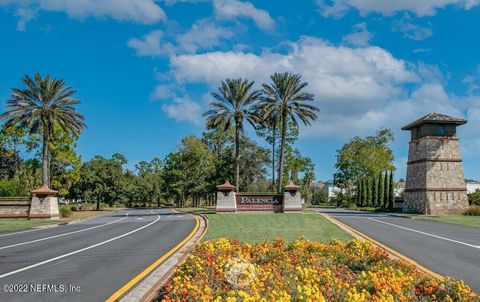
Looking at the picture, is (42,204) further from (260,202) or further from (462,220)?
(462,220)

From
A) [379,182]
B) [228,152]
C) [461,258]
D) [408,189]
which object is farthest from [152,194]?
[461,258]

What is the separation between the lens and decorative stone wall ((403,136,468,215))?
43.7m

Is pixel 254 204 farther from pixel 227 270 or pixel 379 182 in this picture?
pixel 379 182

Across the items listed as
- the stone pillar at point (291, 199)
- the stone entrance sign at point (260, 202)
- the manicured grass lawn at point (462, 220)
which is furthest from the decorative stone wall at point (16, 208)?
the manicured grass lawn at point (462, 220)

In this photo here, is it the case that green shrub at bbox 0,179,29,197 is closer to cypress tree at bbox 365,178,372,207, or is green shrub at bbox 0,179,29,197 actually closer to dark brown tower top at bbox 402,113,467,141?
dark brown tower top at bbox 402,113,467,141

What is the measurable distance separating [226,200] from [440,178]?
72.3 ft

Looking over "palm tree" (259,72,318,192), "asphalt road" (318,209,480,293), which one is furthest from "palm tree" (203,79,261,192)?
"asphalt road" (318,209,480,293)

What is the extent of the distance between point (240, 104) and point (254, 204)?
38.8 ft

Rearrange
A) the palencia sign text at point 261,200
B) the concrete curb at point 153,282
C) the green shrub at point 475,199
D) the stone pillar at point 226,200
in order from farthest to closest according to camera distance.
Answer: the green shrub at point 475,199 < the palencia sign text at point 261,200 < the stone pillar at point 226,200 < the concrete curb at point 153,282

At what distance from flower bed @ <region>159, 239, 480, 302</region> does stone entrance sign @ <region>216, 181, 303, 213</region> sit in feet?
97.1

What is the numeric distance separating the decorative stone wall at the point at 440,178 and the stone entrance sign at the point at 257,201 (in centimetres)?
1413

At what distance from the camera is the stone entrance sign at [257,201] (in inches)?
1539

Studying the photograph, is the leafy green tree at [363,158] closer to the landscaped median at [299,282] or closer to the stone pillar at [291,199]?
the stone pillar at [291,199]

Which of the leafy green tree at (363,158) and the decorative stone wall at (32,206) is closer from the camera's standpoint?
the decorative stone wall at (32,206)
